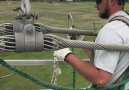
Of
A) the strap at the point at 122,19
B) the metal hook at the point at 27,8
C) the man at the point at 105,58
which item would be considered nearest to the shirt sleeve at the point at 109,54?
the man at the point at 105,58

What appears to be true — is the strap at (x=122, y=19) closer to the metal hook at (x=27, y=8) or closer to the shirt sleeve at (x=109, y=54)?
the shirt sleeve at (x=109, y=54)

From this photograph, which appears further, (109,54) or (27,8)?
(109,54)

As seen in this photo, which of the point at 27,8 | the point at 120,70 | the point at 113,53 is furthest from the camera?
the point at 120,70

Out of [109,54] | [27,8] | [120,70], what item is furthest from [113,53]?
[27,8]

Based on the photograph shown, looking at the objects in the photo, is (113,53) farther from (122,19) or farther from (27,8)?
(27,8)

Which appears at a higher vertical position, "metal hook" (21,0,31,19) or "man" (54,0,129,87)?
"metal hook" (21,0,31,19)

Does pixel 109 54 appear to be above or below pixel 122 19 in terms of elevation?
below

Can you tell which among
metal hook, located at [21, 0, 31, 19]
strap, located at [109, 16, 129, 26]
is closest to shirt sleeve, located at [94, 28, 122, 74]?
strap, located at [109, 16, 129, 26]

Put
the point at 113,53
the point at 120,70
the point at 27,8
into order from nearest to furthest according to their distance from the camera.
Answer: the point at 27,8 → the point at 113,53 → the point at 120,70

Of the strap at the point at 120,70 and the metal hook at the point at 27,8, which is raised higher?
the metal hook at the point at 27,8

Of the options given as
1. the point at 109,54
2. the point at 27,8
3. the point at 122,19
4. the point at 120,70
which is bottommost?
the point at 120,70

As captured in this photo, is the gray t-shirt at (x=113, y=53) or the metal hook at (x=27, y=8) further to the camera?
the gray t-shirt at (x=113, y=53)

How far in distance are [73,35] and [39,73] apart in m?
4.72

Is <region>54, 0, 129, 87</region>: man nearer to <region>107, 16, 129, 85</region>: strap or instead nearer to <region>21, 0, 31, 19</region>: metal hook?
<region>107, 16, 129, 85</region>: strap
